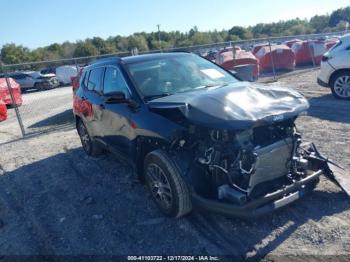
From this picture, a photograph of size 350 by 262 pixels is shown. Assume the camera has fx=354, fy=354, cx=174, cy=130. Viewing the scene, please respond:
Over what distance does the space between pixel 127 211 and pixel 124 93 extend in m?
1.55

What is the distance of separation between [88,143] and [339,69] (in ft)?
22.6

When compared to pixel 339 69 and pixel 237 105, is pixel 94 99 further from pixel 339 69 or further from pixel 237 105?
pixel 339 69

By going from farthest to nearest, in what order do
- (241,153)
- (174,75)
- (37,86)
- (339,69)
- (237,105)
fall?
(37,86)
(339,69)
(174,75)
(237,105)
(241,153)

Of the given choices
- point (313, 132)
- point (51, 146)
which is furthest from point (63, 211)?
point (313, 132)

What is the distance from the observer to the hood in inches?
139

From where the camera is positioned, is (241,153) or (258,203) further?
(241,153)

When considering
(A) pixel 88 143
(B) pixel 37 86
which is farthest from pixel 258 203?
(B) pixel 37 86

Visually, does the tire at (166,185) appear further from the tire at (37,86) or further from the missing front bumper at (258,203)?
the tire at (37,86)

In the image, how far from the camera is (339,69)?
31.2ft

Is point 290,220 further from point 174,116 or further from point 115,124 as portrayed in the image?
point 115,124

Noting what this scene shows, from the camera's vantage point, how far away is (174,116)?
13.2 ft

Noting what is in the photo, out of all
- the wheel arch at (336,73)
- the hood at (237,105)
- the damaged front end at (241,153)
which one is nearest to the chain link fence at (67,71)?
the wheel arch at (336,73)

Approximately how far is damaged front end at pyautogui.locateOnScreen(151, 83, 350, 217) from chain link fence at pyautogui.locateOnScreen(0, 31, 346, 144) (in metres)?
5.69

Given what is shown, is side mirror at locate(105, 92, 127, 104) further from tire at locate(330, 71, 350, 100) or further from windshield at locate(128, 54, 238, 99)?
tire at locate(330, 71, 350, 100)
